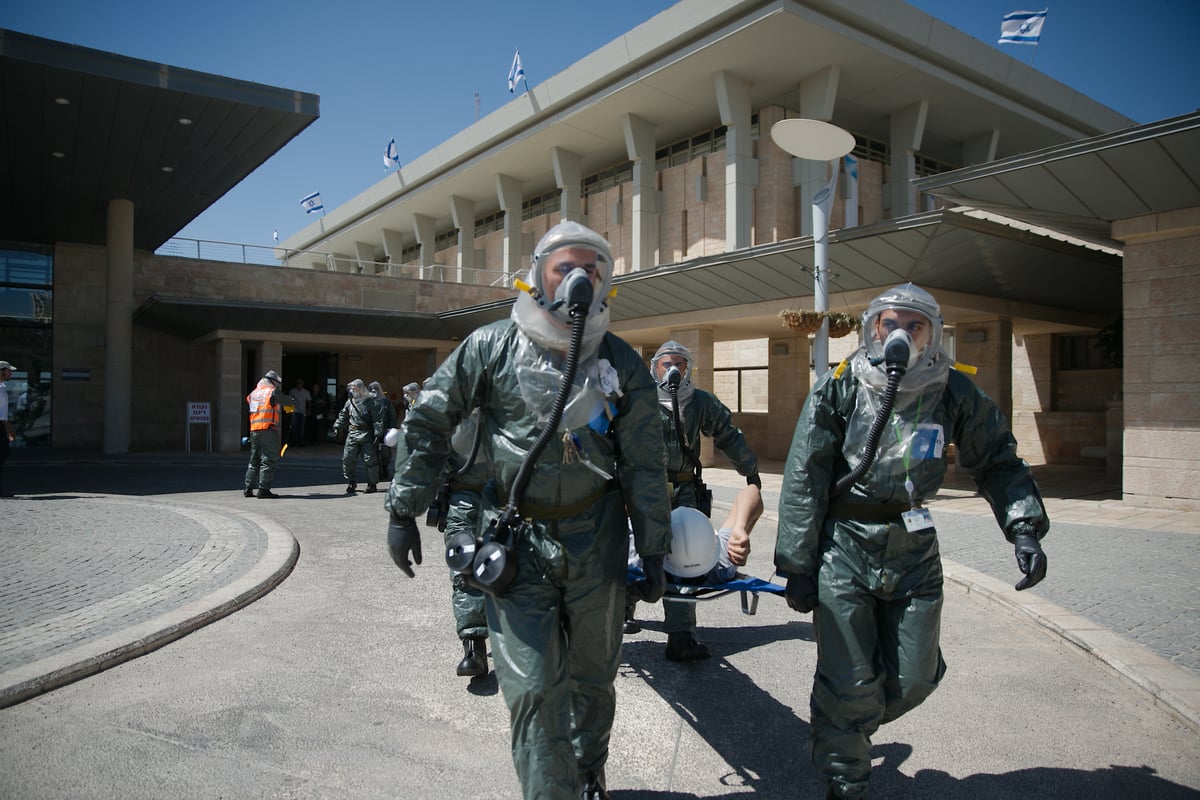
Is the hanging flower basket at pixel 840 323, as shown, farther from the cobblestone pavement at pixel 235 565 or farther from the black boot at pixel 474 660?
the black boot at pixel 474 660

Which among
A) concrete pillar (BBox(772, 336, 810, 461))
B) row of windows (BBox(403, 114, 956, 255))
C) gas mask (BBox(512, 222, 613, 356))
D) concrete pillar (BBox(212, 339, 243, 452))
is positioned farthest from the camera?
row of windows (BBox(403, 114, 956, 255))

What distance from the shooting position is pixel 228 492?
12.1 meters

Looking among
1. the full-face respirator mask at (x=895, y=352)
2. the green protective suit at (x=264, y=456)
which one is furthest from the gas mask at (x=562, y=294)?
the green protective suit at (x=264, y=456)

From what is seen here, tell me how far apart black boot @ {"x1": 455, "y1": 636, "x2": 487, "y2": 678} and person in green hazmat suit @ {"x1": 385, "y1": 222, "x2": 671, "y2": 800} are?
1.47 m

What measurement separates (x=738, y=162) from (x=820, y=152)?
1338 cm

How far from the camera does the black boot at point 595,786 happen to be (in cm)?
271

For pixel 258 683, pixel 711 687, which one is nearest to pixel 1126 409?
pixel 711 687

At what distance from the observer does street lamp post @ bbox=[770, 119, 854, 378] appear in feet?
28.9

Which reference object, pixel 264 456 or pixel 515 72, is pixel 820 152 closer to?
pixel 264 456

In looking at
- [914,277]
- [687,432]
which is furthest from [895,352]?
[914,277]

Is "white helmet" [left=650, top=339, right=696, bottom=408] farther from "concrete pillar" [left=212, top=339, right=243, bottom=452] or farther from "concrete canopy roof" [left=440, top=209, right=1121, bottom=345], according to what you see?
"concrete pillar" [left=212, top=339, right=243, bottom=452]

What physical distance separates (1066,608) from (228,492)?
1151 centimetres

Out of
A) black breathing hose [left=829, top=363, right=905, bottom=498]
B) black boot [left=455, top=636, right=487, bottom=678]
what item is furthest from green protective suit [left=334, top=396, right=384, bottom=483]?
black breathing hose [left=829, top=363, right=905, bottom=498]

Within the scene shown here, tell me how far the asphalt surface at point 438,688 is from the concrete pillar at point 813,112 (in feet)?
54.0
